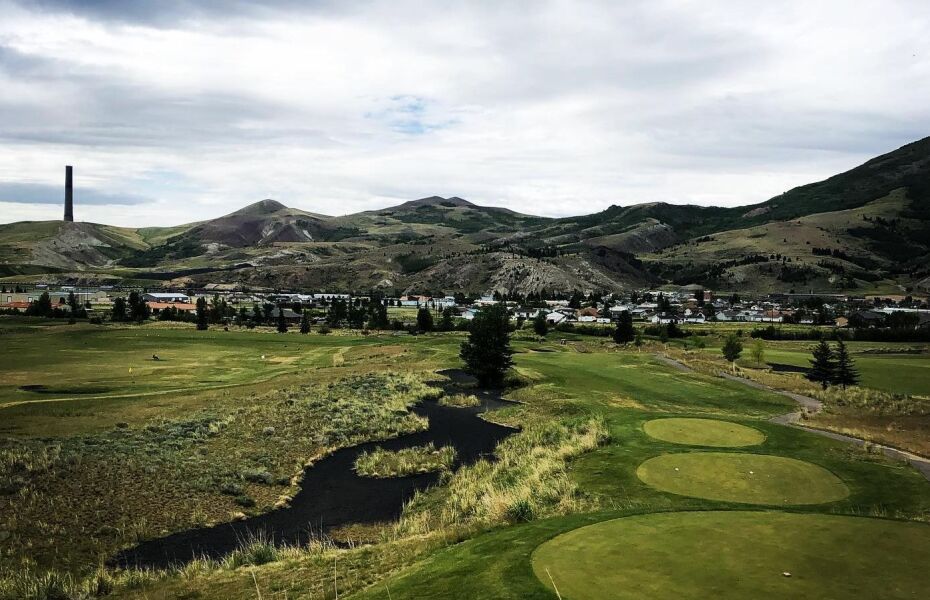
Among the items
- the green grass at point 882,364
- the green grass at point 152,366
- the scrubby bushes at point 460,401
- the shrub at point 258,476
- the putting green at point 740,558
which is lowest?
the scrubby bushes at point 460,401

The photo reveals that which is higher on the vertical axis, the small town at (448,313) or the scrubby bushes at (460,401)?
the small town at (448,313)

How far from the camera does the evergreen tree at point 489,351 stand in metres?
63.5

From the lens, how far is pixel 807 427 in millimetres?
35312

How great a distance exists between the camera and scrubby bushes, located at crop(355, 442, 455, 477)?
34094 mm

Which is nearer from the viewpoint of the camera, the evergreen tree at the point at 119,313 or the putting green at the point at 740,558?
the putting green at the point at 740,558

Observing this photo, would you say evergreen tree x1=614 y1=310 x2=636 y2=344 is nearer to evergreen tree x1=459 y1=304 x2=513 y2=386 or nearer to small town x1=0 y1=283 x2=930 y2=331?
small town x1=0 y1=283 x2=930 y2=331

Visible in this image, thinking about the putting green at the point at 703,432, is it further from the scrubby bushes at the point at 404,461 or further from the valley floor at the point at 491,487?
the scrubby bushes at the point at 404,461

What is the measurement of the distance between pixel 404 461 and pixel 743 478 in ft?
64.5

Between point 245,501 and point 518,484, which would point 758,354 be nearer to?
point 518,484

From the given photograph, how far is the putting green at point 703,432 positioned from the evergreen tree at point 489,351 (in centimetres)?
3023

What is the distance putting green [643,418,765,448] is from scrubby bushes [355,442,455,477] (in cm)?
1200

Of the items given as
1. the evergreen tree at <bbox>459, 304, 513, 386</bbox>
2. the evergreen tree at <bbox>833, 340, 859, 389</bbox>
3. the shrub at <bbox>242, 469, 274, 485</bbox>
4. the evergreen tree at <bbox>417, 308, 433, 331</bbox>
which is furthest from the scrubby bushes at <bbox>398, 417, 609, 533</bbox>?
the evergreen tree at <bbox>417, 308, 433, 331</bbox>

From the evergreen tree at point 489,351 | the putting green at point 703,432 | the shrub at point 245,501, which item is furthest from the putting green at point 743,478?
the evergreen tree at point 489,351

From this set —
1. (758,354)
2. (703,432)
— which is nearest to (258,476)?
Result: (703,432)
